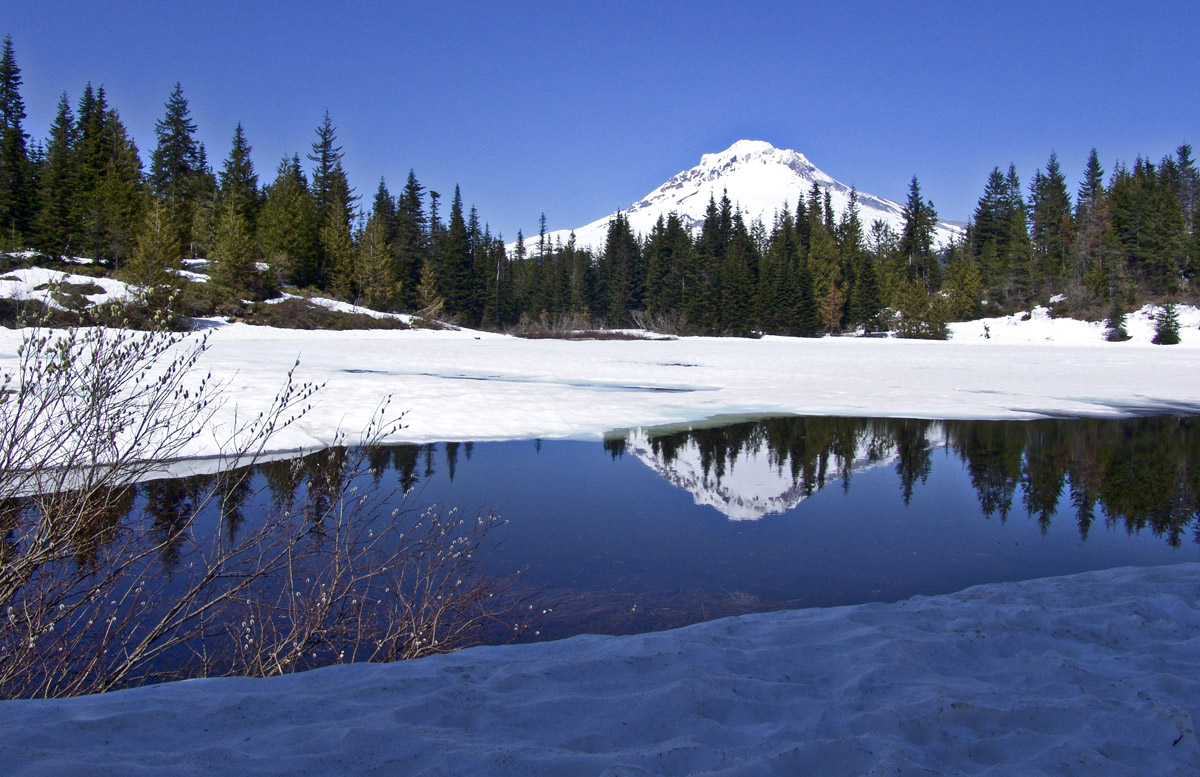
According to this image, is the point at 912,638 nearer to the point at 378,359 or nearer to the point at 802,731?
the point at 802,731

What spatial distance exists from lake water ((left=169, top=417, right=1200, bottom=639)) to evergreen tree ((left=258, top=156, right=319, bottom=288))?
137 ft

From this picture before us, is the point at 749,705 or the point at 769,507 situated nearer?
the point at 749,705

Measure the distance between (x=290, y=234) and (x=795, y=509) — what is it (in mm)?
50128

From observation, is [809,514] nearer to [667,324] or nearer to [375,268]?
[375,268]

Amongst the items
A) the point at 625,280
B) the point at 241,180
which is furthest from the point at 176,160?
the point at 625,280

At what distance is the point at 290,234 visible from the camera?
165ft

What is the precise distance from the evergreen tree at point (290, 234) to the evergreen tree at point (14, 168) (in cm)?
1333

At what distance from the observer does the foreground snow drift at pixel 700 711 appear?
2.54 m

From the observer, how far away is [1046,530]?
7047 mm

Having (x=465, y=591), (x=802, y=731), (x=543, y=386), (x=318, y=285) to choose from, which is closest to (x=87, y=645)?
(x=465, y=591)

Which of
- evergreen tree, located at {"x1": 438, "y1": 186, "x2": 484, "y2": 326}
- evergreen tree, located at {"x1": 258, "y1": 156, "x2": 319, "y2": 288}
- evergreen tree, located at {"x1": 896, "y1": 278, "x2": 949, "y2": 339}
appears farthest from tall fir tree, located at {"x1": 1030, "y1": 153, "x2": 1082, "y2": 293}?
evergreen tree, located at {"x1": 258, "y1": 156, "x2": 319, "y2": 288}

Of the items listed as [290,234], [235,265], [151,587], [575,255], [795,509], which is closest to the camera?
[151,587]

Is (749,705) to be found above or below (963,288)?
below

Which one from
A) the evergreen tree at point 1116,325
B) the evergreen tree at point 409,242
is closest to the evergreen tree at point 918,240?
the evergreen tree at point 1116,325
